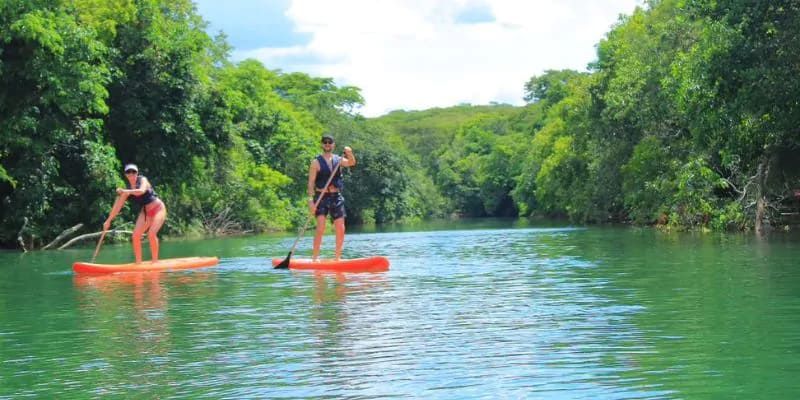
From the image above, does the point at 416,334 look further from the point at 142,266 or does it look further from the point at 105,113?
the point at 105,113

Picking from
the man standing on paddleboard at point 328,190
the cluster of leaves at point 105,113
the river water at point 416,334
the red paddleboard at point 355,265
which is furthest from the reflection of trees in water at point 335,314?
the cluster of leaves at point 105,113

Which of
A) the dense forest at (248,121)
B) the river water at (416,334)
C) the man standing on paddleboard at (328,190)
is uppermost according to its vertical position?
the dense forest at (248,121)

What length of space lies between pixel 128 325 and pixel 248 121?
42.9 m

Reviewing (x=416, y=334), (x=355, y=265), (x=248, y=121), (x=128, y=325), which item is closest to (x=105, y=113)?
(x=248, y=121)

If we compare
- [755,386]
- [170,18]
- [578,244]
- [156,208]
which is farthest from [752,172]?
[755,386]

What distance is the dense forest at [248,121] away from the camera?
83.9 feet

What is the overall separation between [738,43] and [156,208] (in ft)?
45.5

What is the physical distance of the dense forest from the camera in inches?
1006

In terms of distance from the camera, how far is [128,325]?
10633mm

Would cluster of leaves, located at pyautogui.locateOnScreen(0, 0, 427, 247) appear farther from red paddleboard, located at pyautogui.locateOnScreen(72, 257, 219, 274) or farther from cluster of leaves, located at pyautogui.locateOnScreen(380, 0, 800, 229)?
cluster of leaves, located at pyautogui.locateOnScreen(380, 0, 800, 229)

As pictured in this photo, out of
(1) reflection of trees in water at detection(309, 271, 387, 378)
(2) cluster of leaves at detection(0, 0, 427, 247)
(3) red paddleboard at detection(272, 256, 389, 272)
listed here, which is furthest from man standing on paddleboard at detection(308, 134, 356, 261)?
(2) cluster of leaves at detection(0, 0, 427, 247)

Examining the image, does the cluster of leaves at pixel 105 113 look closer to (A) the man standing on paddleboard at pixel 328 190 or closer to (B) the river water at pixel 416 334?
(A) the man standing on paddleboard at pixel 328 190

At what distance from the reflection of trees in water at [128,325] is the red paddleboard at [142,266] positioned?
0.19 m

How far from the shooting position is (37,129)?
33594mm
